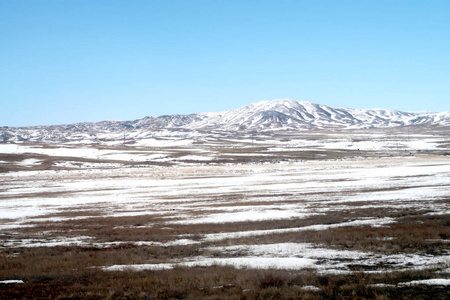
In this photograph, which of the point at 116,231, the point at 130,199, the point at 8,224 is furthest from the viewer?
the point at 130,199

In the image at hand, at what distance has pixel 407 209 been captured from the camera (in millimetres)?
28125

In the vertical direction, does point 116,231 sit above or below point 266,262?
below

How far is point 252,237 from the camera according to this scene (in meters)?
22.6

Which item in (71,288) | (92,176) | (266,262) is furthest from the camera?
(92,176)

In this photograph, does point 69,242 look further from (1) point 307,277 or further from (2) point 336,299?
(2) point 336,299

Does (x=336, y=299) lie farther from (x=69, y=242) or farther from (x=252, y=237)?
(x=69, y=242)

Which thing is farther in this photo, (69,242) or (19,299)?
(69,242)

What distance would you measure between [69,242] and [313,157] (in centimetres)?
11289

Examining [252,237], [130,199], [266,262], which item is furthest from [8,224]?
[266,262]

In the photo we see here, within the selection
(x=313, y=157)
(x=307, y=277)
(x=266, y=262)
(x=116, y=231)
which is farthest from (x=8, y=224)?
(x=313, y=157)

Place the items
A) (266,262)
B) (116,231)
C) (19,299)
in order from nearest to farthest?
(19,299) < (266,262) < (116,231)

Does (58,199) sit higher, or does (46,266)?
(46,266)

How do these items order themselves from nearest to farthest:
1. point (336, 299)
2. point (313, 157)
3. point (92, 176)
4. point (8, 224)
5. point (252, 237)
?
point (336, 299)
point (252, 237)
point (8, 224)
point (92, 176)
point (313, 157)

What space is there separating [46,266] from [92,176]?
74.3 metres
